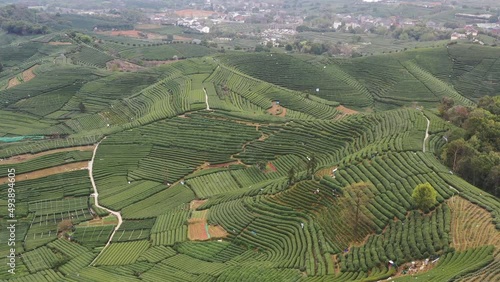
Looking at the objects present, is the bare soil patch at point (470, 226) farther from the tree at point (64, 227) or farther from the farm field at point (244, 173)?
the tree at point (64, 227)

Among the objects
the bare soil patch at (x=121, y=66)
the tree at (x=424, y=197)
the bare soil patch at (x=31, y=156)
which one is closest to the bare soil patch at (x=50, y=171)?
the bare soil patch at (x=31, y=156)

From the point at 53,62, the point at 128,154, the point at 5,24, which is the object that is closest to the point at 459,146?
the point at 128,154

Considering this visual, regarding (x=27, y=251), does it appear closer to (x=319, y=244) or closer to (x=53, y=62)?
(x=319, y=244)

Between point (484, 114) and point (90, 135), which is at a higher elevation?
point (484, 114)

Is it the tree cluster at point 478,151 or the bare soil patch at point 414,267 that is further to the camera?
the tree cluster at point 478,151

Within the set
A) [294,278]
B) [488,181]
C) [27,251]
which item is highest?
[488,181]
